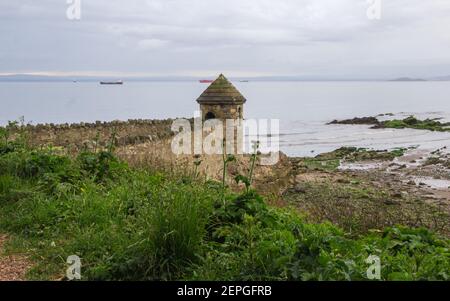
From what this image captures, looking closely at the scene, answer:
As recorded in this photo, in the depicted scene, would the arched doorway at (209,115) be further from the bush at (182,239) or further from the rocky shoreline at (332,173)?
the bush at (182,239)

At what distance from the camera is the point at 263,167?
1927 cm

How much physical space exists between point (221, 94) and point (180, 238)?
14.8 metres

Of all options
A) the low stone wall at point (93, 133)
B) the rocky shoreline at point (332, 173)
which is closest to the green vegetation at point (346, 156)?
the rocky shoreline at point (332, 173)

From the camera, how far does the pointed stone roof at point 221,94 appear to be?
61.6 feet

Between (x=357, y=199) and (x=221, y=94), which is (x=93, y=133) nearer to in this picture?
(x=221, y=94)

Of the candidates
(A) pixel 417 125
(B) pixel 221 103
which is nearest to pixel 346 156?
(B) pixel 221 103

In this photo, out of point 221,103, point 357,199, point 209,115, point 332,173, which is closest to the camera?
point 221,103

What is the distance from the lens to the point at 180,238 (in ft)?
14.7

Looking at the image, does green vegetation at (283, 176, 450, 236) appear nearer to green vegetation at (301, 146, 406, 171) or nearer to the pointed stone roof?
the pointed stone roof

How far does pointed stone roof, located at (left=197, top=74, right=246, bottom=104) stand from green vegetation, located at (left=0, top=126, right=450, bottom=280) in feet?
39.2

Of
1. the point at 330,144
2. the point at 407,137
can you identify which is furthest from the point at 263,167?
the point at 407,137

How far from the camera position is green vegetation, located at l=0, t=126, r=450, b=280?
409cm
